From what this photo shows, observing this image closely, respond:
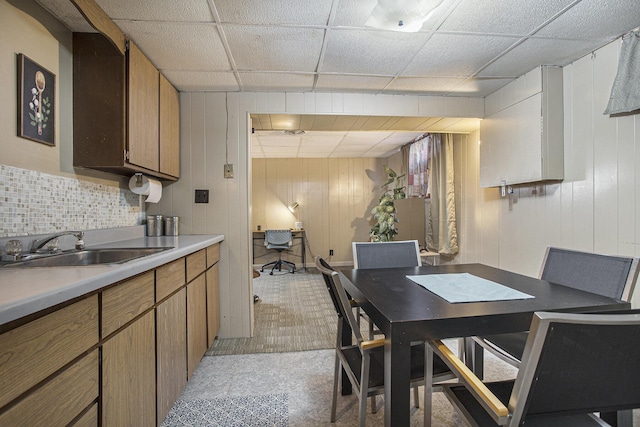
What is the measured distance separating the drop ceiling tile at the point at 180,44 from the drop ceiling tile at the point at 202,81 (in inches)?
2.9

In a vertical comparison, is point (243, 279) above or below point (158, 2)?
below

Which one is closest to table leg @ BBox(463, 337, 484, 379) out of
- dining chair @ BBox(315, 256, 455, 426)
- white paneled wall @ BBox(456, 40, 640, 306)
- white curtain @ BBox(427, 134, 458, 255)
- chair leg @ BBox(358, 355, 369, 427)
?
dining chair @ BBox(315, 256, 455, 426)

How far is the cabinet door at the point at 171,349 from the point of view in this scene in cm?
136

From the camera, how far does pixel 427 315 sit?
3.32 ft

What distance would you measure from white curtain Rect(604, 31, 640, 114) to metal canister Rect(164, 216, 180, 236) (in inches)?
124

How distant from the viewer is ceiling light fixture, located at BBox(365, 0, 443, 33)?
54.5 inches

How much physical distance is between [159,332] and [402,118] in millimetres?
2590

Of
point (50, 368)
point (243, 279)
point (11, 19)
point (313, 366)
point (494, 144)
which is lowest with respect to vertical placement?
point (313, 366)

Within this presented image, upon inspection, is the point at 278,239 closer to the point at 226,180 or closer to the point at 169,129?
the point at 226,180

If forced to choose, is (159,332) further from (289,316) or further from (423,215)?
(423,215)

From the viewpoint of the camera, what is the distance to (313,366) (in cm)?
204

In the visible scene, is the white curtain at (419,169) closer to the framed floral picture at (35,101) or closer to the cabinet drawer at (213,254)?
the cabinet drawer at (213,254)

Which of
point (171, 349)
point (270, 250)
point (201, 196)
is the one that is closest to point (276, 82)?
point (201, 196)

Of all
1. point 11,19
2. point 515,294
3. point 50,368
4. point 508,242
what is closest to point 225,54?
point 11,19
